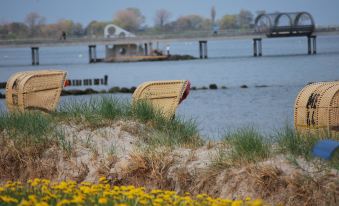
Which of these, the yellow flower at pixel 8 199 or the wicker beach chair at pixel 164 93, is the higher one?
the wicker beach chair at pixel 164 93

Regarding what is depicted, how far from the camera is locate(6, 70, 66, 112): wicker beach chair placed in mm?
17734

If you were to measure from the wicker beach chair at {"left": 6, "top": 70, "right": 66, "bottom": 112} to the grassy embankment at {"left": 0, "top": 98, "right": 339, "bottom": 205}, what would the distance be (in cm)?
125

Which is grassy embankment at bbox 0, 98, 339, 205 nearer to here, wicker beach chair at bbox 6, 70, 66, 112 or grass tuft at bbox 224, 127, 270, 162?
grass tuft at bbox 224, 127, 270, 162

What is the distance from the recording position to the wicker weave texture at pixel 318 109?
14.4 m

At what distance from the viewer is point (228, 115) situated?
45.9 metres

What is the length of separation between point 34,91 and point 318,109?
5.63 m

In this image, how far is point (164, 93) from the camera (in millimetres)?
17250

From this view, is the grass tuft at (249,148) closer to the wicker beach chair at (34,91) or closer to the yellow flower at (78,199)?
the yellow flower at (78,199)

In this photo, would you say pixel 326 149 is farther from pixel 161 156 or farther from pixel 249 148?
pixel 161 156

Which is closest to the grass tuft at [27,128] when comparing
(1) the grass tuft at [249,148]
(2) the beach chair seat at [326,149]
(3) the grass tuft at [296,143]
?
(1) the grass tuft at [249,148]

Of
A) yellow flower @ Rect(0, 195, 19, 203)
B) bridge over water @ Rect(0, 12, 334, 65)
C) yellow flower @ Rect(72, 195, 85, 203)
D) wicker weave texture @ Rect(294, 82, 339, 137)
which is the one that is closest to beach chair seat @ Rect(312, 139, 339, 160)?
yellow flower @ Rect(72, 195, 85, 203)

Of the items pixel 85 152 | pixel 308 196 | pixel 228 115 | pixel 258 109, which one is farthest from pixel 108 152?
pixel 258 109

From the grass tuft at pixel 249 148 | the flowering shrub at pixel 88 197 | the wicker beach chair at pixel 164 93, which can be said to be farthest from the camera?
the wicker beach chair at pixel 164 93

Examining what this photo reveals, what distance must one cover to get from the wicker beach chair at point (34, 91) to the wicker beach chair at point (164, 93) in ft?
6.03
